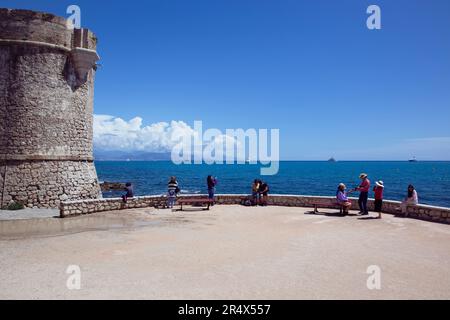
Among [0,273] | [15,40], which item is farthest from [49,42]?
[0,273]

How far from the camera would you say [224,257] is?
7.89m

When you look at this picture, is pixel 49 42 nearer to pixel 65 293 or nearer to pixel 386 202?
pixel 65 293

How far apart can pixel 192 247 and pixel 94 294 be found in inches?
133

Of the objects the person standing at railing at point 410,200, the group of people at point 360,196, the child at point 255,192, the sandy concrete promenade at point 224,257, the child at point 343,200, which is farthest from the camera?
the child at point 255,192

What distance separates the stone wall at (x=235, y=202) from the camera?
12.3m

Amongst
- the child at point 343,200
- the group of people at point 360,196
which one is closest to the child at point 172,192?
the group of people at point 360,196

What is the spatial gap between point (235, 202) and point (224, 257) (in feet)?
30.6

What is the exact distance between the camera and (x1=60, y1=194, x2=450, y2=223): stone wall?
40.5ft

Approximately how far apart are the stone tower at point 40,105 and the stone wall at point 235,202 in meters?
4.30

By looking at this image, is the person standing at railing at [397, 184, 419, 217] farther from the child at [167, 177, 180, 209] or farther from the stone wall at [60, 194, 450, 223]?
the child at [167, 177, 180, 209]

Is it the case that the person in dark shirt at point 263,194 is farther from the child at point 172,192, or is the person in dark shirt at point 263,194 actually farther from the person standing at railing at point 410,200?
the person standing at railing at point 410,200

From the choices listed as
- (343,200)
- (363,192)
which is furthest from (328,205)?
(363,192)

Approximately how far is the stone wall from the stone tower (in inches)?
169

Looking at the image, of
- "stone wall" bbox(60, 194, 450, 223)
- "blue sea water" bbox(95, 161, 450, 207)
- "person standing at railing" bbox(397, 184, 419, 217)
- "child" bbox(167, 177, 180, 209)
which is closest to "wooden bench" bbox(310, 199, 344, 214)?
"stone wall" bbox(60, 194, 450, 223)
